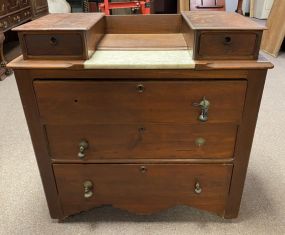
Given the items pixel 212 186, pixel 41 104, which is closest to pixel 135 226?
pixel 212 186

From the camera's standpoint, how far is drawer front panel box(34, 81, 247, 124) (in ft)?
3.04

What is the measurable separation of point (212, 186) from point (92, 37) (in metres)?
0.70

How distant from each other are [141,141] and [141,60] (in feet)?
0.96

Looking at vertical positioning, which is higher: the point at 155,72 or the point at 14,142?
the point at 155,72

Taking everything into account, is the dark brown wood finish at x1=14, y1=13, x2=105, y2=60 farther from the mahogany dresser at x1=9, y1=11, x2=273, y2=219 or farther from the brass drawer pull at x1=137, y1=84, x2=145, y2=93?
the brass drawer pull at x1=137, y1=84, x2=145, y2=93

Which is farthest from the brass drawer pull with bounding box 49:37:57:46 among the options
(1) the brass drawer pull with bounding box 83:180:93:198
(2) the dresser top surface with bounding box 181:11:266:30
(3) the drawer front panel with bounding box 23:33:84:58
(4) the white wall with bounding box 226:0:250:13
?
(4) the white wall with bounding box 226:0:250:13

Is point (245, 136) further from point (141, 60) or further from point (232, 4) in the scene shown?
point (232, 4)

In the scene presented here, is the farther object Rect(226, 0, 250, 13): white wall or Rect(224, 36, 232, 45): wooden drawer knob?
Rect(226, 0, 250, 13): white wall

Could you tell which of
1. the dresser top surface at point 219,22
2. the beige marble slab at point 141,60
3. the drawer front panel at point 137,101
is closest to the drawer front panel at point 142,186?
the drawer front panel at point 137,101

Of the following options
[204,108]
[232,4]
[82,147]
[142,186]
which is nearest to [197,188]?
[142,186]

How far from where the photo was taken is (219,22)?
3.08 feet

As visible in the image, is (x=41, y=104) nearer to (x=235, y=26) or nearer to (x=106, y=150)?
(x=106, y=150)

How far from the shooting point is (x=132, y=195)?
1154 millimetres

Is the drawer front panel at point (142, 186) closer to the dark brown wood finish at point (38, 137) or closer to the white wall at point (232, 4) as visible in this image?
the dark brown wood finish at point (38, 137)
